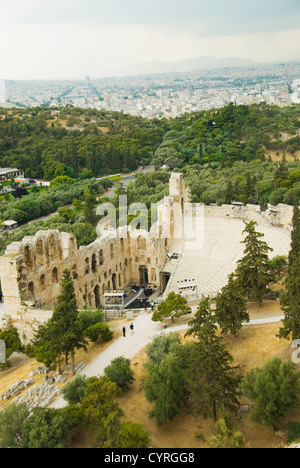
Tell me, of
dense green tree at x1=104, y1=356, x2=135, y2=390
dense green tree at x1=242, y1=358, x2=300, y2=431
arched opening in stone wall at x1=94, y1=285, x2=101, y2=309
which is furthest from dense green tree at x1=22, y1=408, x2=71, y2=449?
arched opening in stone wall at x1=94, y1=285, x2=101, y2=309

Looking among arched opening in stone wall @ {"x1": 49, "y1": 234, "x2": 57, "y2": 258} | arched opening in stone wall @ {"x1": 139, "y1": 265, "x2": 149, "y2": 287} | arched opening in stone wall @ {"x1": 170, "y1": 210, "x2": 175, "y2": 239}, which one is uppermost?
arched opening in stone wall @ {"x1": 49, "y1": 234, "x2": 57, "y2": 258}

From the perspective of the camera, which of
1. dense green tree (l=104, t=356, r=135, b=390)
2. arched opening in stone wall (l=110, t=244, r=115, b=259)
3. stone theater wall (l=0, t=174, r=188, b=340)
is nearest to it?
dense green tree (l=104, t=356, r=135, b=390)

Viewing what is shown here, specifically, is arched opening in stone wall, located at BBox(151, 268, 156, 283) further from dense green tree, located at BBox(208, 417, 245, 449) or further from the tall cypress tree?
dense green tree, located at BBox(208, 417, 245, 449)

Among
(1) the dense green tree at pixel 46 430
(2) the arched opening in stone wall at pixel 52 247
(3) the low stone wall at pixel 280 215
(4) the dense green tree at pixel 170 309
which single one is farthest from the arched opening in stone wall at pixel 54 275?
(3) the low stone wall at pixel 280 215

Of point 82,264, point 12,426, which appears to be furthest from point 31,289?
point 12,426

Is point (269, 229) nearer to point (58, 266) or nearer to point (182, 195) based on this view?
point (182, 195)

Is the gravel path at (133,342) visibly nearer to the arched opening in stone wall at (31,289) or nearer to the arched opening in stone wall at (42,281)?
the arched opening in stone wall at (42,281)
